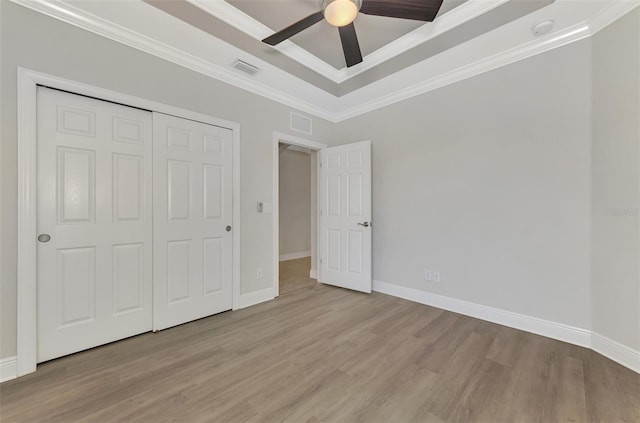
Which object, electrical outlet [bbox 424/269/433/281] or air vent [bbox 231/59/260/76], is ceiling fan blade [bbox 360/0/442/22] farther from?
electrical outlet [bbox 424/269/433/281]

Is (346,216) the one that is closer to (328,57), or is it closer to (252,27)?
(328,57)

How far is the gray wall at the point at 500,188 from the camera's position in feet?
7.47

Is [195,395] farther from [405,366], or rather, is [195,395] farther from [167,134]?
[167,134]

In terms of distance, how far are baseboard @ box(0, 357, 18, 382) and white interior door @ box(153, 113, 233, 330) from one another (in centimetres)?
86

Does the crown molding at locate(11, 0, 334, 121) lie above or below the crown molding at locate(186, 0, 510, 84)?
below

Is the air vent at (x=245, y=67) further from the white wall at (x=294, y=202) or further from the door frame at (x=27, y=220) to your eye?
the white wall at (x=294, y=202)

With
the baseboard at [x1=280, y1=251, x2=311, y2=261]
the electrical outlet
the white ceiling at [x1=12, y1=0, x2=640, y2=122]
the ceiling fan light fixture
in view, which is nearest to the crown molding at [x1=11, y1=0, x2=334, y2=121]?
the white ceiling at [x1=12, y1=0, x2=640, y2=122]

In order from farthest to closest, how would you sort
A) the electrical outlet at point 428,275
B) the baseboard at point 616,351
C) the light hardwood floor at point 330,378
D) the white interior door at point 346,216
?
the white interior door at point 346,216, the electrical outlet at point 428,275, the baseboard at point 616,351, the light hardwood floor at point 330,378

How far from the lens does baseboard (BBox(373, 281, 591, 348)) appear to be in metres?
2.26

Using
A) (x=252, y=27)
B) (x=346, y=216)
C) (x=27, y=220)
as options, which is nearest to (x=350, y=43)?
(x=252, y=27)

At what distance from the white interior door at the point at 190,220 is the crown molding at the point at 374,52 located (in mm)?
1049

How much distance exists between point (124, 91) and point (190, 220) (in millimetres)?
1297

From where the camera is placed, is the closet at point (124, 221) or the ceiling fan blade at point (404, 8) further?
the closet at point (124, 221)

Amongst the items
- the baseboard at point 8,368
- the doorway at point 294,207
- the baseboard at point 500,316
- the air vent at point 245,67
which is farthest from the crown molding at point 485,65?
the baseboard at point 8,368
